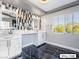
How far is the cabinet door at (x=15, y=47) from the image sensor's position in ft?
4.15

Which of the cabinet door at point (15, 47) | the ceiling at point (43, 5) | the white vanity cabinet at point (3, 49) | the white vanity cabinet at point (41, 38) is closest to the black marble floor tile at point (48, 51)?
the white vanity cabinet at point (41, 38)

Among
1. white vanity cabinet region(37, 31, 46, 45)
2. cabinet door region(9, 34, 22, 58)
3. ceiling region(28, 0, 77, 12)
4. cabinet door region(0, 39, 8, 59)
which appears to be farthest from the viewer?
white vanity cabinet region(37, 31, 46, 45)

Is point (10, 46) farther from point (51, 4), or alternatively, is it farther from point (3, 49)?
point (51, 4)

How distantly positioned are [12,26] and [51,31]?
828mm

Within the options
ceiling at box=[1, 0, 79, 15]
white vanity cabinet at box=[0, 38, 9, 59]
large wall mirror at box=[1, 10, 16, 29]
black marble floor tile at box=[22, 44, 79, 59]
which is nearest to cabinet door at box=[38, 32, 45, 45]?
black marble floor tile at box=[22, 44, 79, 59]

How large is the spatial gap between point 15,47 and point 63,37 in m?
1.02

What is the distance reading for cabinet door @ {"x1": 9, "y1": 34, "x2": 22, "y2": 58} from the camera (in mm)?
1264

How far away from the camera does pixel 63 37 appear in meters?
1.85

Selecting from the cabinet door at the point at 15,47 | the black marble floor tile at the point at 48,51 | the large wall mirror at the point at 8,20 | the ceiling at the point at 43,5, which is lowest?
the black marble floor tile at the point at 48,51

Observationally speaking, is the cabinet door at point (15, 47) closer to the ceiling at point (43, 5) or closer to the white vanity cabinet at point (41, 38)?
the white vanity cabinet at point (41, 38)

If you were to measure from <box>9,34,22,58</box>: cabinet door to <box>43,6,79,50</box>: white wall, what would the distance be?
64 centimetres

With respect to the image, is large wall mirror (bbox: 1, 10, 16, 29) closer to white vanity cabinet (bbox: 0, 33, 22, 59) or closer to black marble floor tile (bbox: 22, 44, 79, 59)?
white vanity cabinet (bbox: 0, 33, 22, 59)

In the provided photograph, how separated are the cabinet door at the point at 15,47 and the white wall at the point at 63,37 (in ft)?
2.10

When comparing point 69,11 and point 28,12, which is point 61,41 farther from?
point 28,12
